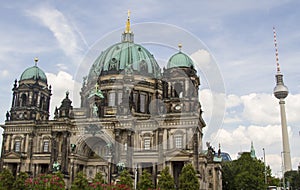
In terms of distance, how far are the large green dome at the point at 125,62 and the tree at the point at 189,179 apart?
25140 millimetres

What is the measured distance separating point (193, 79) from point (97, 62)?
876 inches

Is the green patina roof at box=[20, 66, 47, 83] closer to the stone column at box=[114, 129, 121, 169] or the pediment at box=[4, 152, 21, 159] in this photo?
the pediment at box=[4, 152, 21, 159]

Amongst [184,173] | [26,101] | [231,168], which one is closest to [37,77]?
[26,101]

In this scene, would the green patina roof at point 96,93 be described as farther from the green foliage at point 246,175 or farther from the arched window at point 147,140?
the green foliage at point 246,175

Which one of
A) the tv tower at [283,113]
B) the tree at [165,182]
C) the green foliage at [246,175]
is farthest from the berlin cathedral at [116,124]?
the tv tower at [283,113]

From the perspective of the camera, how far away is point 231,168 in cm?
8981

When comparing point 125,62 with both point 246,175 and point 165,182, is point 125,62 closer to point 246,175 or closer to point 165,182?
point 165,182

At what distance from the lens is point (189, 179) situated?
4991 centimetres

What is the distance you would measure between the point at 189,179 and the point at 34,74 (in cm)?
3707

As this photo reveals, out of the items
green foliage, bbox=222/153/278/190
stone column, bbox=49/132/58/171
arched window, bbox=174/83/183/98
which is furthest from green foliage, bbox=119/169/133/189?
green foliage, bbox=222/153/278/190

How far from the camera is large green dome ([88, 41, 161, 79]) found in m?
71.1

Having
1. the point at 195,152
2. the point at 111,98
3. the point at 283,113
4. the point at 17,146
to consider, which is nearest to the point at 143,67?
the point at 111,98

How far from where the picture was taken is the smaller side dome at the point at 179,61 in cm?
6450

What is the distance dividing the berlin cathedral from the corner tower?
172 millimetres
